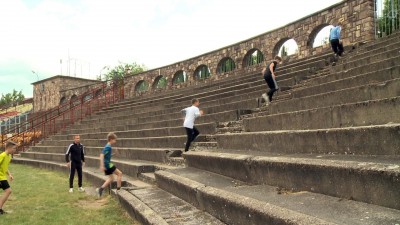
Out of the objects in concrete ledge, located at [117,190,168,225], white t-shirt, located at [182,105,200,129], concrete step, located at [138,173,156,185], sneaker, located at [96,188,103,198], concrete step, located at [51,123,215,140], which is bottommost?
sneaker, located at [96,188,103,198]

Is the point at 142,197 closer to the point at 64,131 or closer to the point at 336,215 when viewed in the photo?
the point at 336,215

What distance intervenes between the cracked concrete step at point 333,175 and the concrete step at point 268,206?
0.08 m

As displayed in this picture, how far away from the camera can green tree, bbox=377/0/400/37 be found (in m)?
12.1

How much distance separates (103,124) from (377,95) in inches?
574

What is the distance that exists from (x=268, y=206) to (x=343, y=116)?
7.06ft

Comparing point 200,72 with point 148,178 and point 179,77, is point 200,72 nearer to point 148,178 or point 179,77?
point 179,77

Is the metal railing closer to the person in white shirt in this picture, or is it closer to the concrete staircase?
the concrete staircase

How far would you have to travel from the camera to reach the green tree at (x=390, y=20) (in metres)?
12.1

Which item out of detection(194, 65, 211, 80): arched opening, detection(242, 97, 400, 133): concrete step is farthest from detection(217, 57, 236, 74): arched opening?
detection(242, 97, 400, 133): concrete step

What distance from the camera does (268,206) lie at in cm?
322

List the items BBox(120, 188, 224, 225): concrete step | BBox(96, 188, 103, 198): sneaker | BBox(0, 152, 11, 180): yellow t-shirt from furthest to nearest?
BBox(96, 188, 103, 198): sneaker → BBox(0, 152, 11, 180): yellow t-shirt → BBox(120, 188, 224, 225): concrete step

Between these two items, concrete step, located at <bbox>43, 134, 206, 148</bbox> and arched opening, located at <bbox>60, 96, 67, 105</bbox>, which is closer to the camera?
concrete step, located at <bbox>43, 134, 206, 148</bbox>

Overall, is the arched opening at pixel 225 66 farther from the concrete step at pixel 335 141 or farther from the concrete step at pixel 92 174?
the concrete step at pixel 335 141

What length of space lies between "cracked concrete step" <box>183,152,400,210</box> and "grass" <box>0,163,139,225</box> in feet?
6.96
